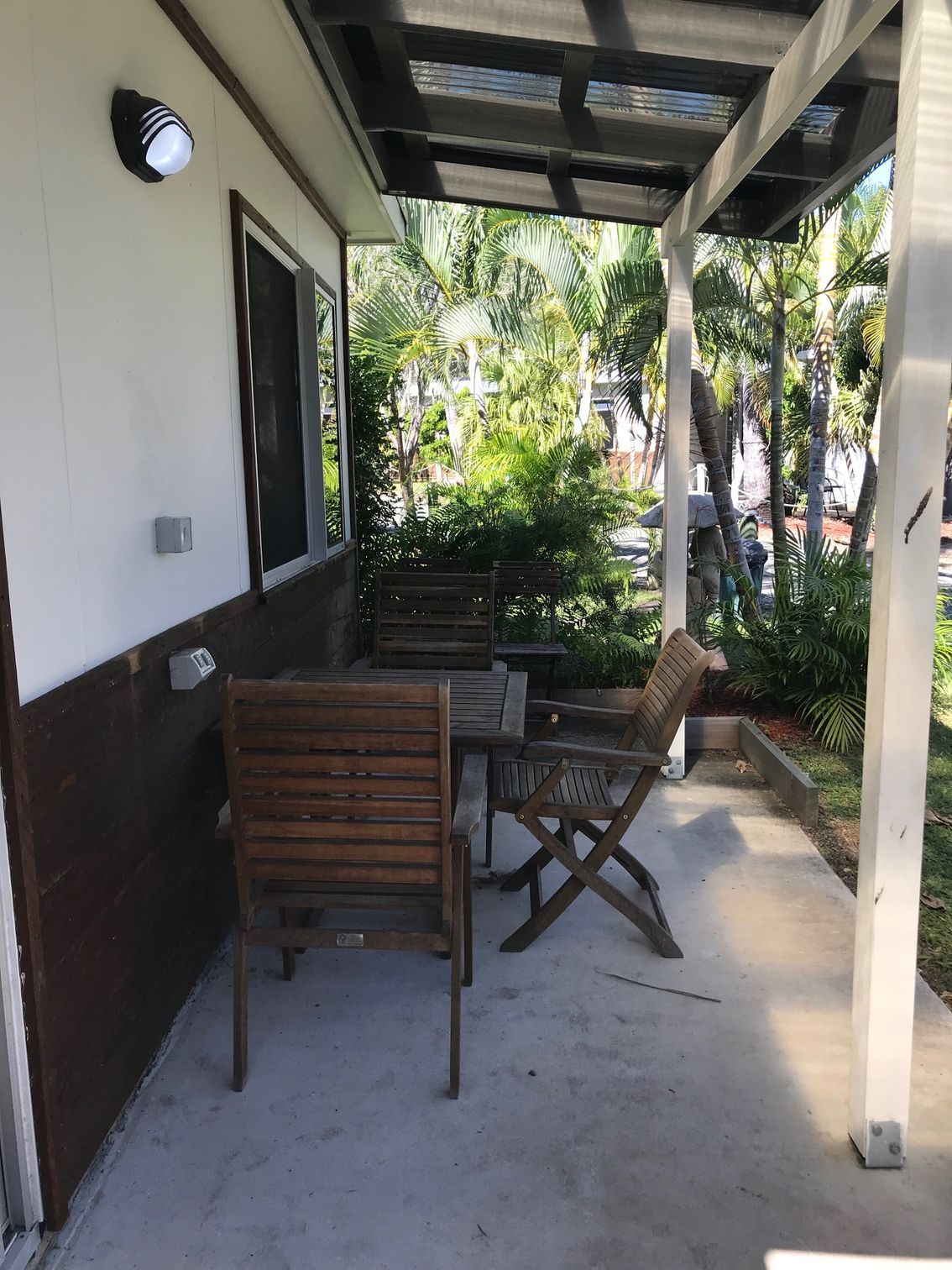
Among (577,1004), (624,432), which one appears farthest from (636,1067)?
(624,432)

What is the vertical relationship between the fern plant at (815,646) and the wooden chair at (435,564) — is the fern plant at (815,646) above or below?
below

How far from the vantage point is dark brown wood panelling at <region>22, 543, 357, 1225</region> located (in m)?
1.94

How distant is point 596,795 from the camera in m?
3.24

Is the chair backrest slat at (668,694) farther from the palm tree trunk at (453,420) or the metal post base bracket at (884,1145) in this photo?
the palm tree trunk at (453,420)

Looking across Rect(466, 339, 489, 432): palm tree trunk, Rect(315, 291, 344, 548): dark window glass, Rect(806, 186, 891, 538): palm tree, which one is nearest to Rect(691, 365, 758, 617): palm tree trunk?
Rect(806, 186, 891, 538): palm tree

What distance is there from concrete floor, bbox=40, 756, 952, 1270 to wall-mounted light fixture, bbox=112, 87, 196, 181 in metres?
2.39

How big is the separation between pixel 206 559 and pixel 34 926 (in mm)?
1509

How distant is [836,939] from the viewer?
3211 millimetres

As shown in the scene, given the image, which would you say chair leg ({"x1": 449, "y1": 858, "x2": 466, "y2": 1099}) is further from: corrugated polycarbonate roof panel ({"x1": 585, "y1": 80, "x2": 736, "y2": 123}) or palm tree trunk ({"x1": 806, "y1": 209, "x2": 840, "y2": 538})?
palm tree trunk ({"x1": 806, "y1": 209, "x2": 840, "y2": 538})

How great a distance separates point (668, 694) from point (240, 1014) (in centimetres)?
170

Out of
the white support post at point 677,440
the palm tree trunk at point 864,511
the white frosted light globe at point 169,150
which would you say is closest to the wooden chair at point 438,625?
the white support post at point 677,440

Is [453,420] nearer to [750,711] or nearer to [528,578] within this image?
[528,578]

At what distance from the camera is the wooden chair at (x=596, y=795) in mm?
2977

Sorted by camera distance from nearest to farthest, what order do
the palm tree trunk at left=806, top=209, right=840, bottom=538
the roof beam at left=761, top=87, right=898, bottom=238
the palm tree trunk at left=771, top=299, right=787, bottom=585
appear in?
the roof beam at left=761, top=87, right=898, bottom=238 → the palm tree trunk at left=771, top=299, right=787, bottom=585 → the palm tree trunk at left=806, top=209, right=840, bottom=538
